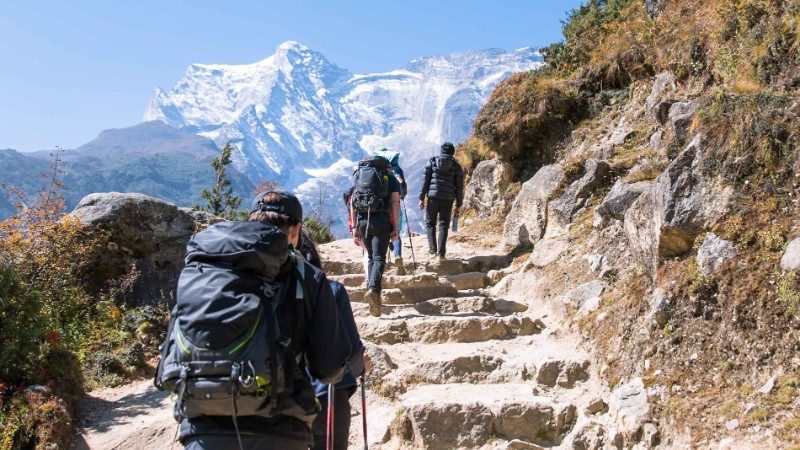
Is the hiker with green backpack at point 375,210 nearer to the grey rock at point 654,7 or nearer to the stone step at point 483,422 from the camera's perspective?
the stone step at point 483,422

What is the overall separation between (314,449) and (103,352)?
229 inches

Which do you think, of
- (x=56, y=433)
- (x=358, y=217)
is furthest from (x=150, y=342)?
(x=358, y=217)

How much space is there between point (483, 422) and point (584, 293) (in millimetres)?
2665

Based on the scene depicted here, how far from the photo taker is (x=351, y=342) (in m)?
3.41

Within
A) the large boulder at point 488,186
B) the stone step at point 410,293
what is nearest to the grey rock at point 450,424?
the stone step at point 410,293

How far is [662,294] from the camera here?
6141mm

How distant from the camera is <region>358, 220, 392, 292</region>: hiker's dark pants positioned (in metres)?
8.23

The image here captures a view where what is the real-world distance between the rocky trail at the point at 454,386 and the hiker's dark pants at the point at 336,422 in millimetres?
2142

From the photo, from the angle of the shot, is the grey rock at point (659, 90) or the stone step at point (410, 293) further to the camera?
the grey rock at point (659, 90)

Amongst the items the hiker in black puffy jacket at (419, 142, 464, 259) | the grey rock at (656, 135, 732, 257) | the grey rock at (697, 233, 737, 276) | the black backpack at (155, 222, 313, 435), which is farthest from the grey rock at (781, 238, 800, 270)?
the hiker in black puffy jacket at (419, 142, 464, 259)

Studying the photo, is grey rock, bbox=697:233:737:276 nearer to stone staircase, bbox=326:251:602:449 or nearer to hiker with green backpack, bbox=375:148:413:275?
stone staircase, bbox=326:251:602:449

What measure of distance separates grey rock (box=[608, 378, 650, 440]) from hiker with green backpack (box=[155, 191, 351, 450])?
3.43 m

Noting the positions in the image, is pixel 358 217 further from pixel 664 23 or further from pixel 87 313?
pixel 664 23

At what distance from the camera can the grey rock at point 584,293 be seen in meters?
7.79
